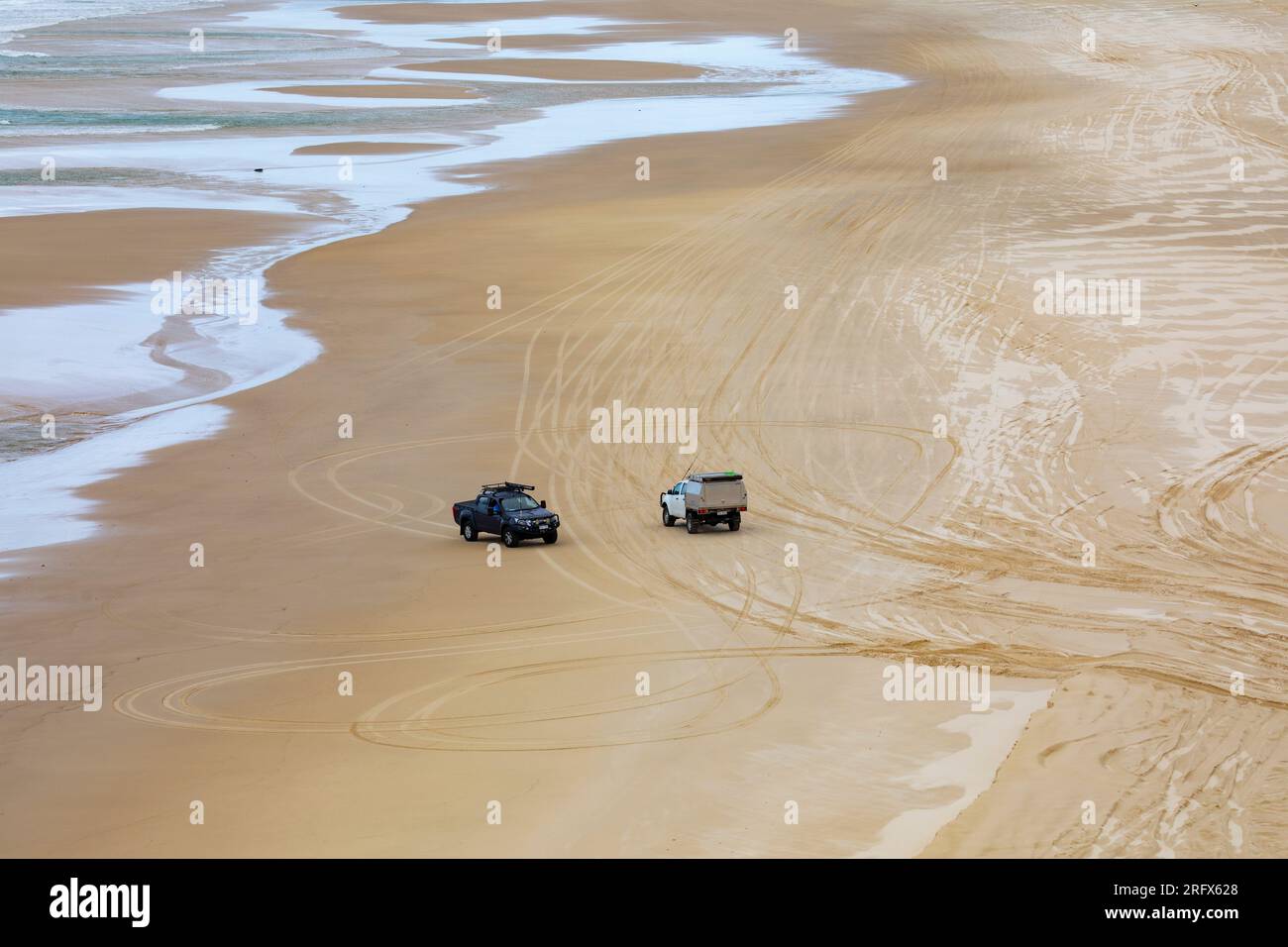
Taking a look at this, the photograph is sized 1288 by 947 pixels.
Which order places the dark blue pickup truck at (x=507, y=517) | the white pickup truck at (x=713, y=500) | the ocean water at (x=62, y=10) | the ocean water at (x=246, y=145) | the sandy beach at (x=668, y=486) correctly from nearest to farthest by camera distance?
1. the sandy beach at (x=668, y=486)
2. the dark blue pickup truck at (x=507, y=517)
3. the white pickup truck at (x=713, y=500)
4. the ocean water at (x=246, y=145)
5. the ocean water at (x=62, y=10)

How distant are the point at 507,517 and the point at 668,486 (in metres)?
4.72

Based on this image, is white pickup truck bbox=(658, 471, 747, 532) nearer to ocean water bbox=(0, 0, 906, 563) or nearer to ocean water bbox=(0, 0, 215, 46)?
ocean water bbox=(0, 0, 906, 563)

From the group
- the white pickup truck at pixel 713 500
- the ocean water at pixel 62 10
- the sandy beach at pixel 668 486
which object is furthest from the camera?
the ocean water at pixel 62 10

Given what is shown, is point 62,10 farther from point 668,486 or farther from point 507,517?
point 507,517

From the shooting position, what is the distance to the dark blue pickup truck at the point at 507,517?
26.4 metres

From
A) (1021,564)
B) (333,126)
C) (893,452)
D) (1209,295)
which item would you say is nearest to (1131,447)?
(893,452)

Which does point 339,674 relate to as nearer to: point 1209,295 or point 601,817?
point 601,817

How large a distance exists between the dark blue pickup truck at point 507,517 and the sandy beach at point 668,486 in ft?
1.99

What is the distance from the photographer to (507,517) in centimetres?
2645

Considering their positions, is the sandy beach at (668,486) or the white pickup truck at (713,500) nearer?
the sandy beach at (668,486)

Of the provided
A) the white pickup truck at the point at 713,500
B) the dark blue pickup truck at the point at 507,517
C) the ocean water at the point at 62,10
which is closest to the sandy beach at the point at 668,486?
the white pickup truck at the point at 713,500

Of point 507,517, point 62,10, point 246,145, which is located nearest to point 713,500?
point 507,517

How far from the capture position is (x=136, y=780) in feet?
57.5

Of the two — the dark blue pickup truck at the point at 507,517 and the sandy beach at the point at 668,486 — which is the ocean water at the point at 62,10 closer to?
the sandy beach at the point at 668,486
